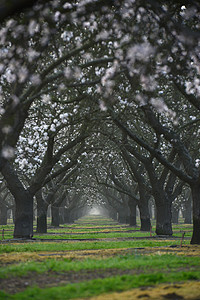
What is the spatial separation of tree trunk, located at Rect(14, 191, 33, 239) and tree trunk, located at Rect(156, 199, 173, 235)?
26.7ft

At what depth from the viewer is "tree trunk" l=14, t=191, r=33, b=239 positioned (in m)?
20.9

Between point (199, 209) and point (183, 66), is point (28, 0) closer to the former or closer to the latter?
point (183, 66)

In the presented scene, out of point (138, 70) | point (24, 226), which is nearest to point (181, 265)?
point (138, 70)

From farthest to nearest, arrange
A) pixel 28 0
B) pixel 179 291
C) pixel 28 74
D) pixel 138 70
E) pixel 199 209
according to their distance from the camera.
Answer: pixel 199 209 → pixel 138 70 → pixel 28 74 → pixel 179 291 → pixel 28 0

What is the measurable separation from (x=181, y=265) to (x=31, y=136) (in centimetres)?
1262

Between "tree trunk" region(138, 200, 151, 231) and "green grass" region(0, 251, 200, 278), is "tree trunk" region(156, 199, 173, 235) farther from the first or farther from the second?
"green grass" region(0, 251, 200, 278)

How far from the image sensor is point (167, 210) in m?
23.9

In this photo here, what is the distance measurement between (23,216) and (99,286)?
14389 mm

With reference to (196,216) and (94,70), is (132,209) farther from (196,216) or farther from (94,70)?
(94,70)

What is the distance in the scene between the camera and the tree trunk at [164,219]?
23.6 meters

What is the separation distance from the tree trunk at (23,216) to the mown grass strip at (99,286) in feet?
44.1

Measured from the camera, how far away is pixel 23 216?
21.1m

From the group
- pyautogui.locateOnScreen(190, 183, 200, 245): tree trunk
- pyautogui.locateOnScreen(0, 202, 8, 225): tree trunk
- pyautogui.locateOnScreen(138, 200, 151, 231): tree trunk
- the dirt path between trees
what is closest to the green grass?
the dirt path between trees

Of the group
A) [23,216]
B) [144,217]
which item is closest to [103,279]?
[23,216]
